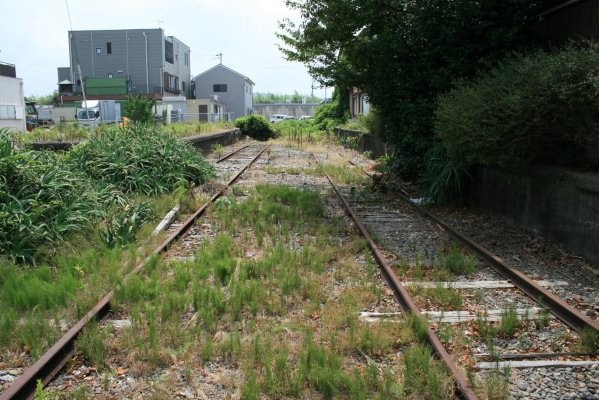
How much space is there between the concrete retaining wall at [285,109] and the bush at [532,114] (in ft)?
302

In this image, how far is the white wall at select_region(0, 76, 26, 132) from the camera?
32281 millimetres

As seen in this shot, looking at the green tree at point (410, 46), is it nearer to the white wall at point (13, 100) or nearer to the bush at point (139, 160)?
the bush at point (139, 160)

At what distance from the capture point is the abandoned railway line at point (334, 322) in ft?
12.5

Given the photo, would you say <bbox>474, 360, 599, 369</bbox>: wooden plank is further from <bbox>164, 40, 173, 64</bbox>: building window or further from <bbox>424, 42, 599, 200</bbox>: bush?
<bbox>164, 40, 173, 64</bbox>: building window

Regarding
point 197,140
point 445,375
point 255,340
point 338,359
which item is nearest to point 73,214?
point 255,340

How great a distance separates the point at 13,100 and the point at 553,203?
3471 centimetres

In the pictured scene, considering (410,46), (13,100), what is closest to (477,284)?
(410,46)

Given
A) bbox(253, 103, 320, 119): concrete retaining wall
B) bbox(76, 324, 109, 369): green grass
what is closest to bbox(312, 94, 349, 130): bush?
bbox(76, 324, 109, 369): green grass

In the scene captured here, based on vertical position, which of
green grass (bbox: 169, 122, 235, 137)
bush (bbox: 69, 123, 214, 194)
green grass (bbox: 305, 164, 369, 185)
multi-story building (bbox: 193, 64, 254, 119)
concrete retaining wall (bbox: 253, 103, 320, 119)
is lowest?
green grass (bbox: 305, 164, 369, 185)

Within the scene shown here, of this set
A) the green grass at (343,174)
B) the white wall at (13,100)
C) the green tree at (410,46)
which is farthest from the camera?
the white wall at (13,100)

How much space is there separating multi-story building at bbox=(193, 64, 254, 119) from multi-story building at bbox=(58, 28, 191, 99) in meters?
8.88

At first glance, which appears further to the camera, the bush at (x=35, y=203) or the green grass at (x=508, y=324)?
the bush at (x=35, y=203)

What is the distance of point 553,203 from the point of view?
25.0ft

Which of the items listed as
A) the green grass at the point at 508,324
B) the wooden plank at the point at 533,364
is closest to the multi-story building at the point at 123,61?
the green grass at the point at 508,324
